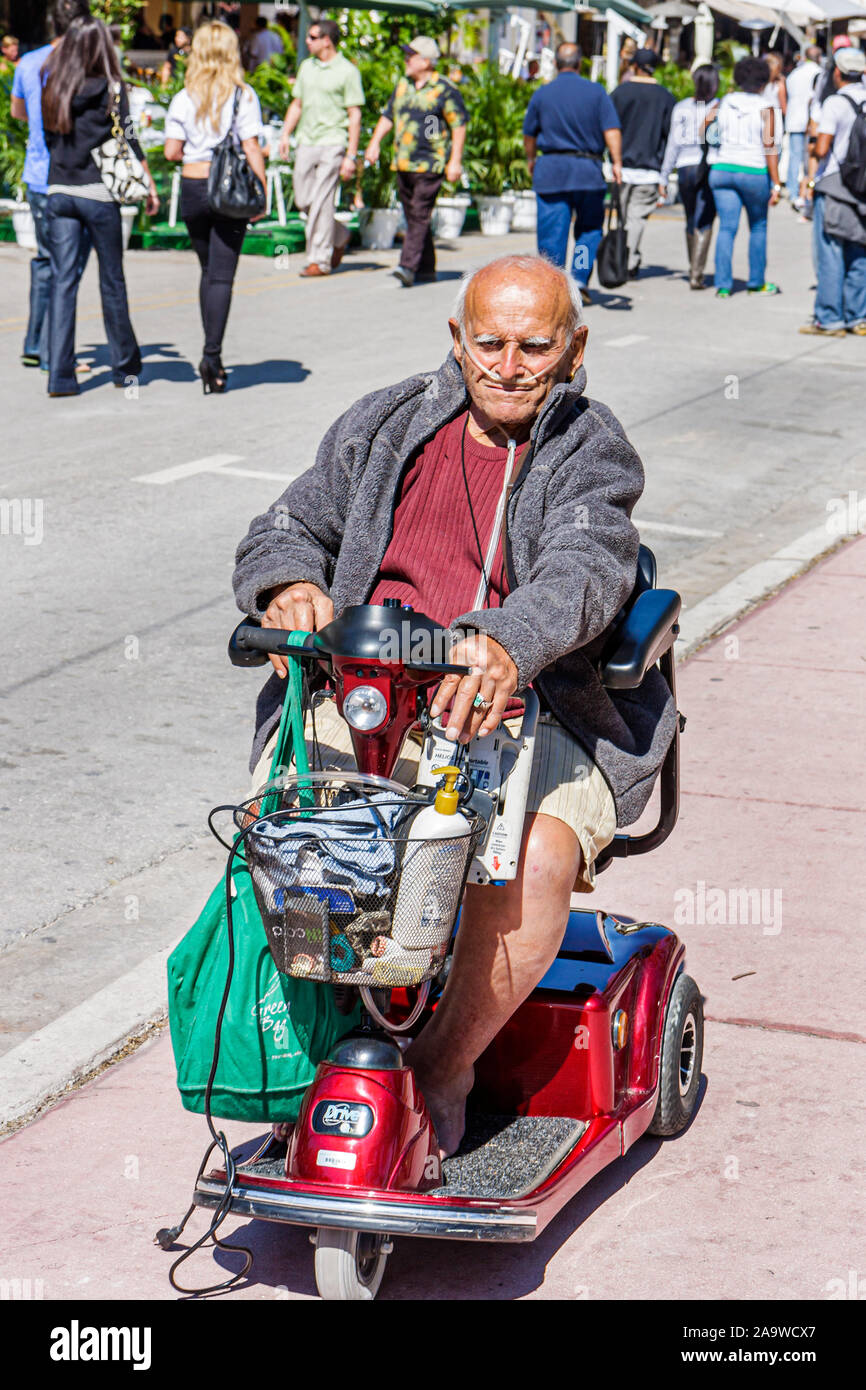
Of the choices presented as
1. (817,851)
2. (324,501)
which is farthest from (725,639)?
(324,501)

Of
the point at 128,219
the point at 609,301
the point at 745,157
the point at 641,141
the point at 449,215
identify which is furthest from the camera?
the point at 449,215

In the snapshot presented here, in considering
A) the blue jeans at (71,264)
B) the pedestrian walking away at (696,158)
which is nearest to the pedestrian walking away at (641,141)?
the pedestrian walking away at (696,158)

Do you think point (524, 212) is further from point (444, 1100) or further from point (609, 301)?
point (444, 1100)

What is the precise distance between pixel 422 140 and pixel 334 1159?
46.7ft

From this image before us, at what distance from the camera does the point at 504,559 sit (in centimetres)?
307

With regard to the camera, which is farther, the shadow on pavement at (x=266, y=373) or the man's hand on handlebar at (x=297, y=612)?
the shadow on pavement at (x=266, y=373)

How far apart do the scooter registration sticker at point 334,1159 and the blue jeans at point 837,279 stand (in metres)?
11.8

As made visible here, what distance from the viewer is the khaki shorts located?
2961 mm

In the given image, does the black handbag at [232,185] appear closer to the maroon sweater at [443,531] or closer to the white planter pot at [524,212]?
the maroon sweater at [443,531]

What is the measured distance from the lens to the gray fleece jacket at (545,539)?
2922 mm

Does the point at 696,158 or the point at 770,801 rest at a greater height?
the point at 696,158

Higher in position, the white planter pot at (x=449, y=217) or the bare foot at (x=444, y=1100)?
the white planter pot at (x=449, y=217)

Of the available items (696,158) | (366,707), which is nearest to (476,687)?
(366,707)
